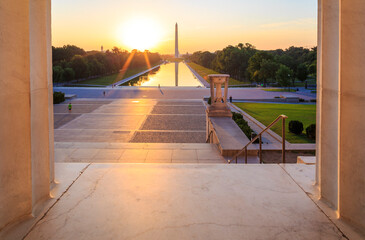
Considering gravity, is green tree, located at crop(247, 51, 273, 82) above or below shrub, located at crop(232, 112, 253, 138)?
above

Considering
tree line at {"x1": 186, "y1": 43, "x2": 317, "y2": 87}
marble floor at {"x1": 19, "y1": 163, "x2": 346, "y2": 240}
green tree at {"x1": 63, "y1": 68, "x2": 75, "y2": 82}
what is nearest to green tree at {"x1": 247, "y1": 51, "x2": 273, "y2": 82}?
tree line at {"x1": 186, "y1": 43, "x2": 317, "y2": 87}

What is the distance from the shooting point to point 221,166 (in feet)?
12.5

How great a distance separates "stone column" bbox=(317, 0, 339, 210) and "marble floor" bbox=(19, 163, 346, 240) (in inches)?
9.6

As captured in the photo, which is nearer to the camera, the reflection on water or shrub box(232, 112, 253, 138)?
shrub box(232, 112, 253, 138)

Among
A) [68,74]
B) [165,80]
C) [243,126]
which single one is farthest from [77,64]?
[243,126]

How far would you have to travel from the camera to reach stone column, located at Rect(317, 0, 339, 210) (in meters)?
2.55

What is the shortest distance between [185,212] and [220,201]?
0.37 meters

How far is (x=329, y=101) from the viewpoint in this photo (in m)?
2.65

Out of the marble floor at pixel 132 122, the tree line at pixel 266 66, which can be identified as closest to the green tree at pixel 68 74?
the marble floor at pixel 132 122

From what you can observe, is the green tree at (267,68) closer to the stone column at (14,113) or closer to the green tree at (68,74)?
the green tree at (68,74)

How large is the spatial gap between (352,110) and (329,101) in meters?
0.36

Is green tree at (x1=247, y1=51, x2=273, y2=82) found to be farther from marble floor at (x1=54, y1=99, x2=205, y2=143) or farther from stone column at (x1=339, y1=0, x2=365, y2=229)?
stone column at (x1=339, y1=0, x2=365, y2=229)

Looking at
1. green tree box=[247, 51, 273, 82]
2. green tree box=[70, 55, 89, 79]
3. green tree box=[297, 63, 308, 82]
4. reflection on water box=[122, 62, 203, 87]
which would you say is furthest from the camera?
reflection on water box=[122, 62, 203, 87]

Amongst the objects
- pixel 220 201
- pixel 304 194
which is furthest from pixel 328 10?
pixel 220 201
